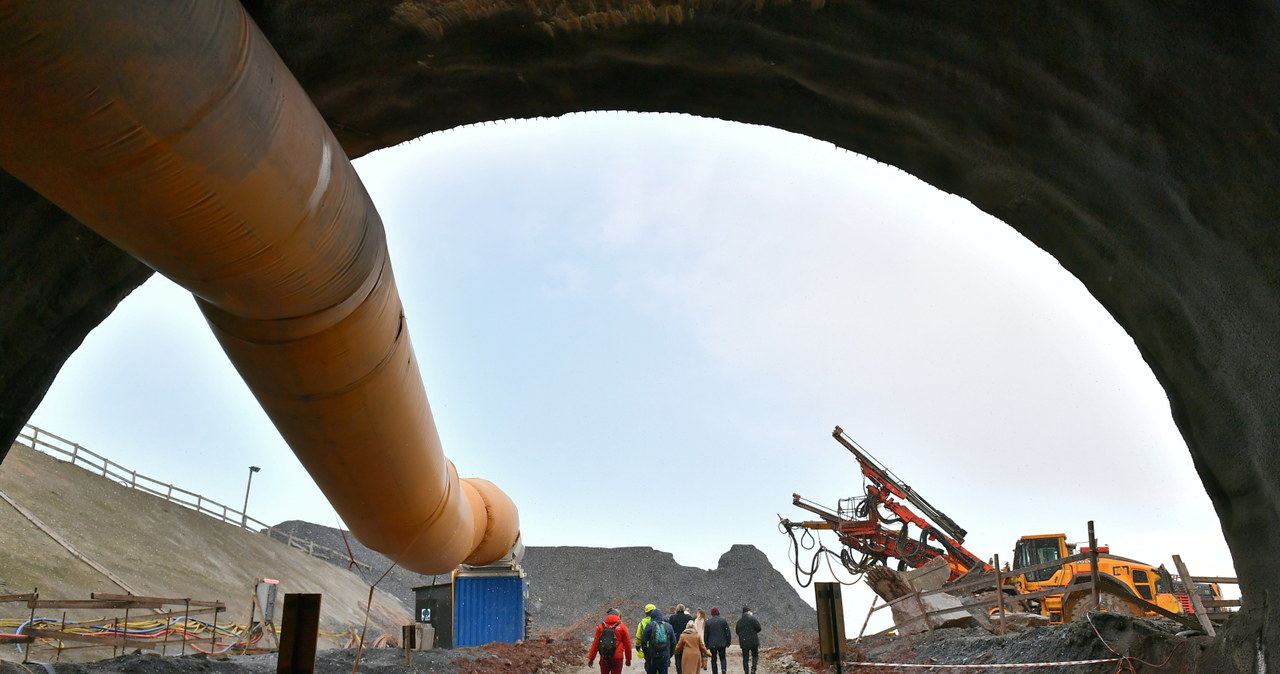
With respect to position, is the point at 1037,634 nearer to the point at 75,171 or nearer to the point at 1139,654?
the point at 1139,654

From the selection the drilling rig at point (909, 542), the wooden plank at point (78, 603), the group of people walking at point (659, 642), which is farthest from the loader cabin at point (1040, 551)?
the wooden plank at point (78, 603)

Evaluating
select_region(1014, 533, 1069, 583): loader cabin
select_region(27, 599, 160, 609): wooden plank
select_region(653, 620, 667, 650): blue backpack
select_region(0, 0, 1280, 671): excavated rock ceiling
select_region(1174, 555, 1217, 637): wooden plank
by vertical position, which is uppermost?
select_region(0, 0, 1280, 671): excavated rock ceiling

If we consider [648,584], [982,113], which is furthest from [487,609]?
[648,584]

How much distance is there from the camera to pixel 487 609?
17297mm

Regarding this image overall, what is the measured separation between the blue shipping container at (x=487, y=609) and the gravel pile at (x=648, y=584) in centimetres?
2995

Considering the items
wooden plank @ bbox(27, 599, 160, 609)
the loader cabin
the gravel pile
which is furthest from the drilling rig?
the gravel pile

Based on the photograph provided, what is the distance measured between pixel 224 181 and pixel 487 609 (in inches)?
647

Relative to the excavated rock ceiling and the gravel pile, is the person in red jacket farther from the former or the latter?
the gravel pile

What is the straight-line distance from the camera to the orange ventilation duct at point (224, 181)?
1875 mm

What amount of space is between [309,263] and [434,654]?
13.0m

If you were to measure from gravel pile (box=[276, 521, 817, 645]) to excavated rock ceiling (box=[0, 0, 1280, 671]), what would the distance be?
44.1 metres

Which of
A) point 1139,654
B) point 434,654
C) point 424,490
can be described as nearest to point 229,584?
point 434,654

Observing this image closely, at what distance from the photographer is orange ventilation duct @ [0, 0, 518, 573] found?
1875mm

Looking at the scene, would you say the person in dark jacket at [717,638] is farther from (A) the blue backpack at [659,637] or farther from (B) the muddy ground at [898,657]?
(A) the blue backpack at [659,637]
